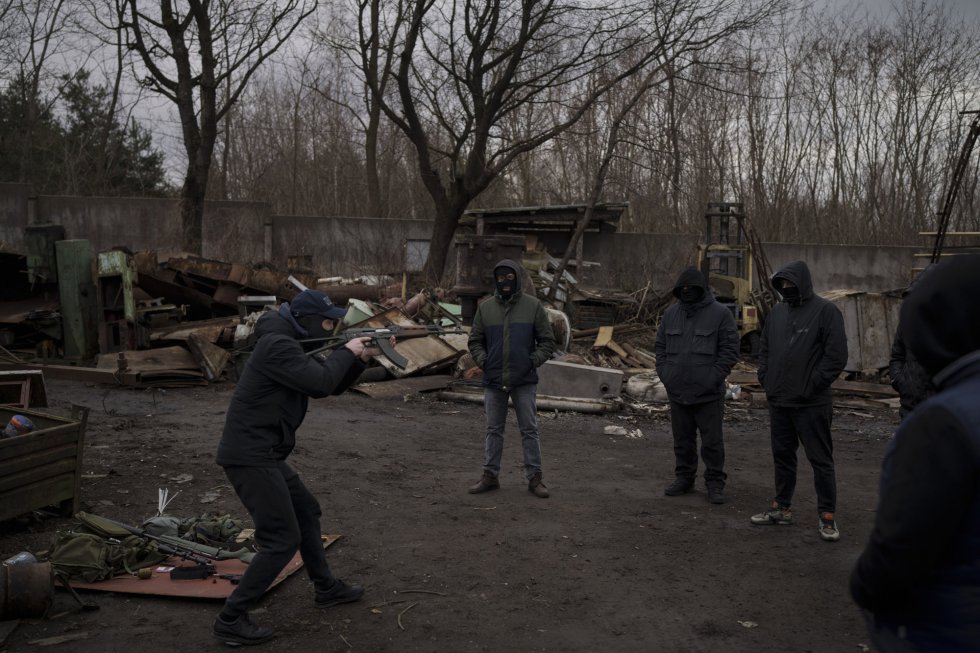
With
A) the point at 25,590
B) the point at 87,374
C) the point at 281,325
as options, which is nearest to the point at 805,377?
the point at 281,325

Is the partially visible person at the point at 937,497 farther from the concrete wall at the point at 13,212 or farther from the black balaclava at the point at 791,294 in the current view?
the concrete wall at the point at 13,212

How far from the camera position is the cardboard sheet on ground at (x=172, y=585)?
5172mm

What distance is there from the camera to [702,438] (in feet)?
24.7

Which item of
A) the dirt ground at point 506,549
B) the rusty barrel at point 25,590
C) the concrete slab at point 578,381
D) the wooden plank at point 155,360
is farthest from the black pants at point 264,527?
the wooden plank at point 155,360

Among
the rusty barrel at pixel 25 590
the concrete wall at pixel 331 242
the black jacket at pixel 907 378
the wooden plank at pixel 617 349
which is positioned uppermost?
the concrete wall at pixel 331 242

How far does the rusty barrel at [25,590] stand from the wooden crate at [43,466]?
123 cm

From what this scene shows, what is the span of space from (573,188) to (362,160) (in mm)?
10325

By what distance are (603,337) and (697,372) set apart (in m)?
9.10

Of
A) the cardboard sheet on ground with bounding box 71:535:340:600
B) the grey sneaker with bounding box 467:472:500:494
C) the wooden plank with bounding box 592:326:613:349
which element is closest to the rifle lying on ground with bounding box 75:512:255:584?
the cardboard sheet on ground with bounding box 71:535:340:600

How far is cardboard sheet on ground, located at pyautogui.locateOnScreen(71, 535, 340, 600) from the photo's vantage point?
17.0 ft

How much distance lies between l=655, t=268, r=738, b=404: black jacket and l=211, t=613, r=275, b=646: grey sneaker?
4.29m

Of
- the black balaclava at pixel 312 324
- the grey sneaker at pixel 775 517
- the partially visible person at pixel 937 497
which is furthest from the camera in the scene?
the grey sneaker at pixel 775 517

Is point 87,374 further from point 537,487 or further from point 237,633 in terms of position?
point 237,633

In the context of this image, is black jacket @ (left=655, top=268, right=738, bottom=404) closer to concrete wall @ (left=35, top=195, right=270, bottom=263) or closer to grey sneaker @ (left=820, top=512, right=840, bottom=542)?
grey sneaker @ (left=820, top=512, right=840, bottom=542)
